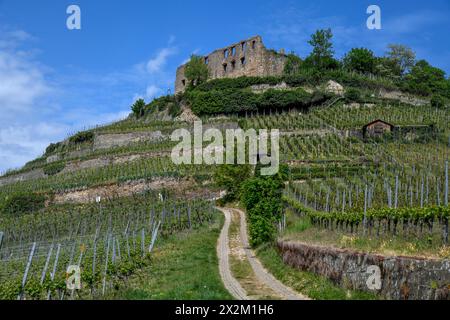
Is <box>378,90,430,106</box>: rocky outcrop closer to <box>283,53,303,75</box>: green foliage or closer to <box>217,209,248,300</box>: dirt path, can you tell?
<box>283,53,303,75</box>: green foliage

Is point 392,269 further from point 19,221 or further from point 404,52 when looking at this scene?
point 404,52

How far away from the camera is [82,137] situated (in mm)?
68938

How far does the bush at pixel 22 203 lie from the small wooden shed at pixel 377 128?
30.1m

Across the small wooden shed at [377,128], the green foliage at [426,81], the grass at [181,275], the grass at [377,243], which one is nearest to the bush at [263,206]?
the grass at [181,275]

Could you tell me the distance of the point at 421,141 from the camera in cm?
4644

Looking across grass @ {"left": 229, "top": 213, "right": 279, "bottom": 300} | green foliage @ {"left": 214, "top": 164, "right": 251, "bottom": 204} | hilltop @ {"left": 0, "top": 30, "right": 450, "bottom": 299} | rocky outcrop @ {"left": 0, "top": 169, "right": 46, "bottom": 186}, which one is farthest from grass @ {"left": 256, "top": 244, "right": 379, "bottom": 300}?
rocky outcrop @ {"left": 0, "top": 169, "right": 46, "bottom": 186}

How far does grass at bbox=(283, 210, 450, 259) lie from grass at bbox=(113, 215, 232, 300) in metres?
3.16

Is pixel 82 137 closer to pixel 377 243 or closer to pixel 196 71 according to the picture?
pixel 196 71

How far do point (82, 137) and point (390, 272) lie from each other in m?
62.7

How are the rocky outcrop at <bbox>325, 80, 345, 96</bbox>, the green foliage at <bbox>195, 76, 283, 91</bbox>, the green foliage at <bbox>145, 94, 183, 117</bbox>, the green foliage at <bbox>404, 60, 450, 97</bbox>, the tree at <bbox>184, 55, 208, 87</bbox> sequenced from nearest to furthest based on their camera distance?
1. the rocky outcrop at <bbox>325, 80, 345, 96</bbox>
2. the green foliage at <bbox>195, 76, 283, 91</bbox>
3. the green foliage at <bbox>145, 94, 183, 117</bbox>
4. the green foliage at <bbox>404, 60, 450, 97</bbox>
5. the tree at <bbox>184, 55, 208, 87</bbox>

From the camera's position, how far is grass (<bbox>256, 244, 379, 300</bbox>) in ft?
37.6

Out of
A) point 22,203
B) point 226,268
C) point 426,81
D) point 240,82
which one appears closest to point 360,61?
point 426,81

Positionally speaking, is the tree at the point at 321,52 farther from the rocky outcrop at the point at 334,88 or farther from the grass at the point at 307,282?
the grass at the point at 307,282
